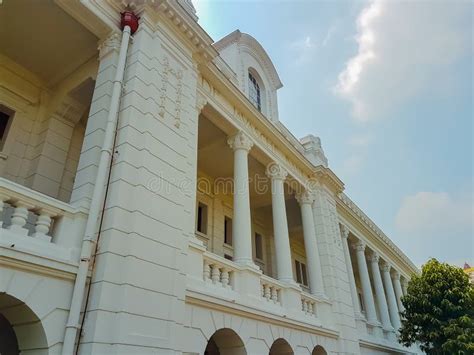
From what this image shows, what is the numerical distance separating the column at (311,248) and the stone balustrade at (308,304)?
24.6 inches

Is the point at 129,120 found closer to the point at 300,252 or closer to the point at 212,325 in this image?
the point at 212,325

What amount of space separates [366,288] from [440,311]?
4.86m

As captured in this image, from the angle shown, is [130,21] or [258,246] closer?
[130,21]

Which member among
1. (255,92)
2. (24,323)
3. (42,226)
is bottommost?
(24,323)

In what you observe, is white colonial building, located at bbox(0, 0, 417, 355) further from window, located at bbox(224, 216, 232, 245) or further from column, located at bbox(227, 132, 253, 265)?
window, located at bbox(224, 216, 232, 245)

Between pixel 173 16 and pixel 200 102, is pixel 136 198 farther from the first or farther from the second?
pixel 173 16

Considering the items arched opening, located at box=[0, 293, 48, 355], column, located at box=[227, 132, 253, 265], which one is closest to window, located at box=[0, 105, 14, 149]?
arched opening, located at box=[0, 293, 48, 355]

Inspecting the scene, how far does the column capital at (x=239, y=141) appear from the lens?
41.1 ft

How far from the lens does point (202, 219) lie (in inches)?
604

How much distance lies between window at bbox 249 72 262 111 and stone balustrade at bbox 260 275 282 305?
784 cm

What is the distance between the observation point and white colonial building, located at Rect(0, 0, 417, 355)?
6000 mm

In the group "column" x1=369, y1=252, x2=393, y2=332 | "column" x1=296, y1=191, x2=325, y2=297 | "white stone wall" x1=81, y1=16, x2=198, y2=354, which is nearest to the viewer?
"white stone wall" x1=81, y1=16, x2=198, y2=354

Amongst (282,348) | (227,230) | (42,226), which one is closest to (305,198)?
(227,230)

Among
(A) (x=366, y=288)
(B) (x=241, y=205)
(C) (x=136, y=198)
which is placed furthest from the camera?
(A) (x=366, y=288)
